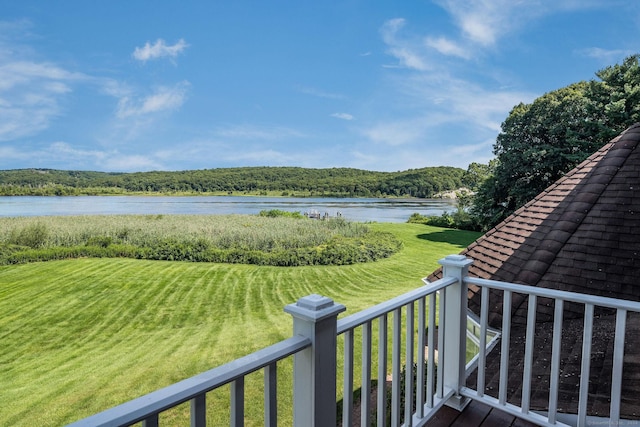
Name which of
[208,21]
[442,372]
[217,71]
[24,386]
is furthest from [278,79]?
[442,372]

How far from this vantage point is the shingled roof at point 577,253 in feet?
9.57

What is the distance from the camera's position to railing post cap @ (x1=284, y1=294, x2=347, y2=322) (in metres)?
1.06

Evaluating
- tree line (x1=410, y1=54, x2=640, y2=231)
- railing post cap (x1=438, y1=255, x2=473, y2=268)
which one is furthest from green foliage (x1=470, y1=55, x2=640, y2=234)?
railing post cap (x1=438, y1=255, x2=473, y2=268)

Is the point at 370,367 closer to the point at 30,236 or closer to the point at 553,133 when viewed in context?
the point at 30,236

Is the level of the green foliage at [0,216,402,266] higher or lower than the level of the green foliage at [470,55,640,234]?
lower

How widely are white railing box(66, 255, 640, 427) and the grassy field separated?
2.57m

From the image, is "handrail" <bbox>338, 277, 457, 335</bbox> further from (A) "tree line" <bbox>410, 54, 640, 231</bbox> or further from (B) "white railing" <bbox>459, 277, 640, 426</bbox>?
(A) "tree line" <bbox>410, 54, 640, 231</bbox>

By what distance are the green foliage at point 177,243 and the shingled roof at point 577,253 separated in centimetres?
659

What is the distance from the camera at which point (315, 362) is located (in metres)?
1.08

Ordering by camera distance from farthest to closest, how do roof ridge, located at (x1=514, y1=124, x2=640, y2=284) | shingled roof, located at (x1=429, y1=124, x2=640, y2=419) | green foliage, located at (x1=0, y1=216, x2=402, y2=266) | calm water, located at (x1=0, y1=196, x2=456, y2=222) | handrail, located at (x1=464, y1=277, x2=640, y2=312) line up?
1. calm water, located at (x1=0, y1=196, x2=456, y2=222)
2. green foliage, located at (x1=0, y1=216, x2=402, y2=266)
3. roof ridge, located at (x1=514, y1=124, x2=640, y2=284)
4. shingled roof, located at (x1=429, y1=124, x2=640, y2=419)
5. handrail, located at (x1=464, y1=277, x2=640, y2=312)

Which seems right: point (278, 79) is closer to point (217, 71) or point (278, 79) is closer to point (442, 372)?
point (217, 71)

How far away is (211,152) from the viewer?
25078 mm

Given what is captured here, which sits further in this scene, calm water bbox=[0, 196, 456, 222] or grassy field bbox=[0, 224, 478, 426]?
calm water bbox=[0, 196, 456, 222]

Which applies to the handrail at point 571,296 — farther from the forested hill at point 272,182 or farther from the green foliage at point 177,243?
the forested hill at point 272,182
